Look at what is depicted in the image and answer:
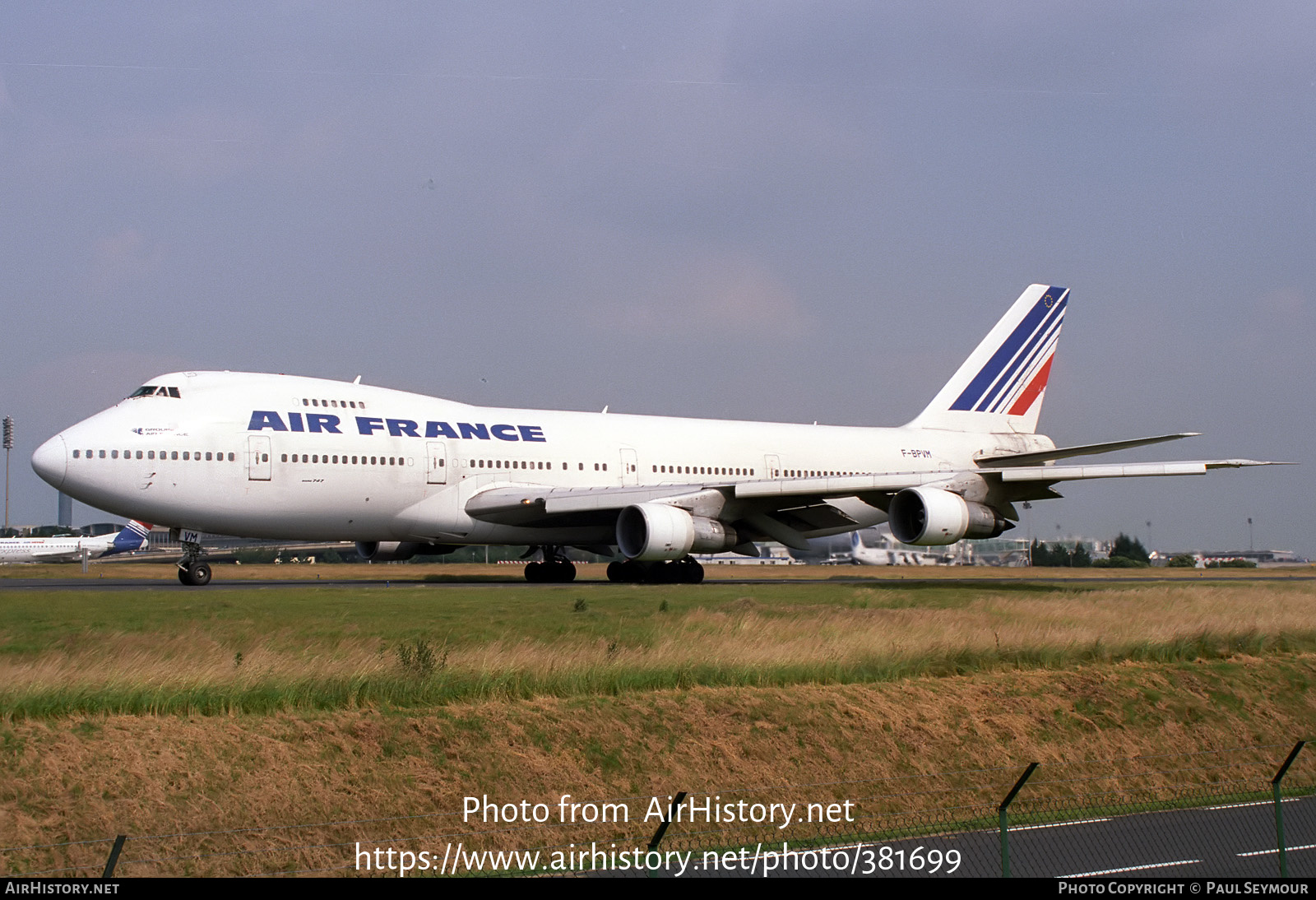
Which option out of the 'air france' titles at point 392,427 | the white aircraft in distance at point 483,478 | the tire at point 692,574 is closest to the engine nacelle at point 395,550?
the white aircraft in distance at point 483,478

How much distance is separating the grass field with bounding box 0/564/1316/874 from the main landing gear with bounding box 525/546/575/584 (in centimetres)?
1087

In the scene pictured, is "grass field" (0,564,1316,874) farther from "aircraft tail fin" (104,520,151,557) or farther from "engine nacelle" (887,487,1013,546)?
"aircraft tail fin" (104,520,151,557)

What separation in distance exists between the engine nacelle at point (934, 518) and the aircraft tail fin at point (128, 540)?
59.3m

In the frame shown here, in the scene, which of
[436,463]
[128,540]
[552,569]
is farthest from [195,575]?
[128,540]

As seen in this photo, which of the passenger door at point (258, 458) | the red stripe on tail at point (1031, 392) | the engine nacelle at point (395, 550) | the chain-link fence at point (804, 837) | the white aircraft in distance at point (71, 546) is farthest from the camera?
the white aircraft in distance at point (71, 546)

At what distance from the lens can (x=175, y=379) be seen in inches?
1166

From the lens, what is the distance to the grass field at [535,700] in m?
12.7

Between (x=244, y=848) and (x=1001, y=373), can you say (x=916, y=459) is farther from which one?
(x=244, y=848)

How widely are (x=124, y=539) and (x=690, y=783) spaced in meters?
73.4

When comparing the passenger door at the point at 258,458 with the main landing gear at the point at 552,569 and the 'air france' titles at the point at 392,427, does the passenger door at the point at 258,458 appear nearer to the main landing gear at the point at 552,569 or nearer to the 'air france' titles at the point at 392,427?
the 'air france' titles at the point at 392,427

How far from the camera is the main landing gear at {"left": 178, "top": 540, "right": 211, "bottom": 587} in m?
27.8

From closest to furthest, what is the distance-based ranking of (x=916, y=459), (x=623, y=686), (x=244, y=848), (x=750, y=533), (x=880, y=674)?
(x=244, y=848)
(x=623, y=686)
(x=880, y=674)
(x=750, y=533)
(x=916, y=459)

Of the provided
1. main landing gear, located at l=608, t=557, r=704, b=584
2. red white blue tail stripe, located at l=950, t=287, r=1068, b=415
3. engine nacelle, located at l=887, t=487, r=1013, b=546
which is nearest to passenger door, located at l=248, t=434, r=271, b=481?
main landing gear, located at l=608, t=557, r=704, b=584
